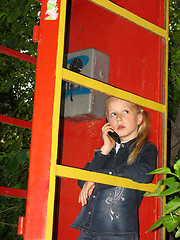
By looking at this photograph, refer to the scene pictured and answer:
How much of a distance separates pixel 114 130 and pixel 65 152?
44cm

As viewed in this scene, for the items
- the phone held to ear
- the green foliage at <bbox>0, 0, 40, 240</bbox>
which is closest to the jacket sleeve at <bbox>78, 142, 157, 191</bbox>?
the phone held to ear

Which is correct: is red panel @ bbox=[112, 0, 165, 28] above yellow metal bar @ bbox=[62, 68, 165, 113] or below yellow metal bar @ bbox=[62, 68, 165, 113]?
above

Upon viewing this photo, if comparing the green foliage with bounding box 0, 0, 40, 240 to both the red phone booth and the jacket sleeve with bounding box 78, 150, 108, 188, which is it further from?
the jacket sleeve with bounding box 78, 150, 108, 188

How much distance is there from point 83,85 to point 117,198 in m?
0.81

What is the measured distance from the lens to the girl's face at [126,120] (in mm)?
2320

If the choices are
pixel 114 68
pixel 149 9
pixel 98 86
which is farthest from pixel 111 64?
pixel 98 86

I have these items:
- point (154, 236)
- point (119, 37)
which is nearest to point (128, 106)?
point (119, 37)

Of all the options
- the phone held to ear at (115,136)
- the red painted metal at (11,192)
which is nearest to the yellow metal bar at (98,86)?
the phone held to ear at (115,136)

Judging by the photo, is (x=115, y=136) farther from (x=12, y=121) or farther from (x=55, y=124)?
(x=55, y=124)

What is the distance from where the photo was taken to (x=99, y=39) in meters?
→ 2.72

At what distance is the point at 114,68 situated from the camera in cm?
260

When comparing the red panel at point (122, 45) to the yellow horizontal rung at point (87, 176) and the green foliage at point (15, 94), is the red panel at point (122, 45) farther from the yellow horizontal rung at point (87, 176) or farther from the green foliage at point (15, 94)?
the green foliage at point (15, 94)

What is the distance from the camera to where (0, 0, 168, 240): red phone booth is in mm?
1478

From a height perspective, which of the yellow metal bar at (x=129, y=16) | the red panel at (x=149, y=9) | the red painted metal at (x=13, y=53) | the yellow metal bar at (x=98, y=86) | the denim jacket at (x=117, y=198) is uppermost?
the red panel at (x=149, y=9)
